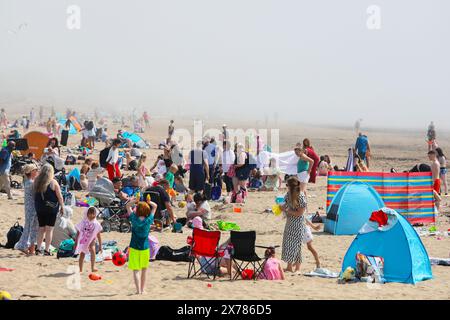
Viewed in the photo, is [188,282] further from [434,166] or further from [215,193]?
[215,193]

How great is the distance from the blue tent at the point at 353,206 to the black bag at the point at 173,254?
363 centimetres

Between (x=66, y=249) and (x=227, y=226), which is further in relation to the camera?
(x=227, y=226)

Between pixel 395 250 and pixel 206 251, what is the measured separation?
2.49 meters

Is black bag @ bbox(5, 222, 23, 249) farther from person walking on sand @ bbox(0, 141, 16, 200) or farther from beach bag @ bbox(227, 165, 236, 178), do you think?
beach bag @ bbox(227, 165, 236, 178)

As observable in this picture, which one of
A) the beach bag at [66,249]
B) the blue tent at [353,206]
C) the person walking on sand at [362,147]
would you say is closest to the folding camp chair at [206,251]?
the beach bag at [66,249]

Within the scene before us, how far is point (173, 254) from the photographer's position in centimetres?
1141

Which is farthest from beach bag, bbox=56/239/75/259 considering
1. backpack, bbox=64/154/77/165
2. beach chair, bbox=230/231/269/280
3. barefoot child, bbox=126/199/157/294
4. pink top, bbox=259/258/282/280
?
backpack, bbox=64/154/77/165

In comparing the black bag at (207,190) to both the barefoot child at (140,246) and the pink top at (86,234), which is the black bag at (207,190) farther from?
the barefoot child at (140,246)

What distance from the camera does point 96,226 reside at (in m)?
10.5

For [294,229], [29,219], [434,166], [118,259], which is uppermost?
[434,166]

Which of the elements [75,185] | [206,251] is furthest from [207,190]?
[206,251]

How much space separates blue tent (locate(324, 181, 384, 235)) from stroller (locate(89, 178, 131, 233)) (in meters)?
3.73

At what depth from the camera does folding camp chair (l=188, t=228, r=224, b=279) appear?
33.9ft
